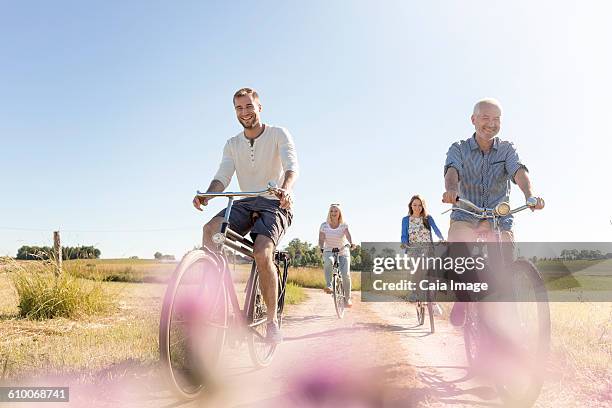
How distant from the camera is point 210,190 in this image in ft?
15.6

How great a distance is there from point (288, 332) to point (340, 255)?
3177mm

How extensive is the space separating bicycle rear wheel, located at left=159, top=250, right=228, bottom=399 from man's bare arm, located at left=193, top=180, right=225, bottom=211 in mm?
695

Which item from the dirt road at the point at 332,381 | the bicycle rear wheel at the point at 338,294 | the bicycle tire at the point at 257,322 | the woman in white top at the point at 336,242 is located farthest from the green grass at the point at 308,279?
the bicycle tire at the point at 257,322

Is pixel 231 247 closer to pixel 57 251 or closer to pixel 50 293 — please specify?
pixel 50 293

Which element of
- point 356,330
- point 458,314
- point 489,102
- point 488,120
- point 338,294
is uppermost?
point 489,102

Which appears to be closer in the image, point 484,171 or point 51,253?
point 484,171

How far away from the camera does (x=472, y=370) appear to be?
15.2 feet

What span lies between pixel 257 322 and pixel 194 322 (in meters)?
1.00

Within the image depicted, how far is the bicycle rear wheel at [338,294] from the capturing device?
10.1 metres

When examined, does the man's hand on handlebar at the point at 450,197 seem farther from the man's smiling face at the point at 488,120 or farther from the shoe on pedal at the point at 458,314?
the shoe on pedal at the point at 458,314

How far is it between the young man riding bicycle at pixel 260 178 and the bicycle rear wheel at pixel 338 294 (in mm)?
5473

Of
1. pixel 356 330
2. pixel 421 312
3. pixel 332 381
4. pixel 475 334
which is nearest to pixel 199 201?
pixel 332 381

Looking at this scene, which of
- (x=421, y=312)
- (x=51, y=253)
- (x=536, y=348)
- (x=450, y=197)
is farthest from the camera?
(x=51, y=253)

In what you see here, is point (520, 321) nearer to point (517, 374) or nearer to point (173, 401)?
point (517, 374)
